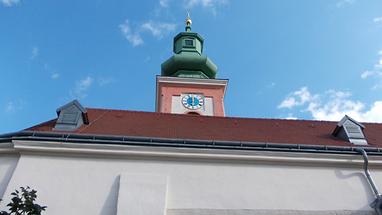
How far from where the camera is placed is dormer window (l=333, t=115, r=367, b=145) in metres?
11.7

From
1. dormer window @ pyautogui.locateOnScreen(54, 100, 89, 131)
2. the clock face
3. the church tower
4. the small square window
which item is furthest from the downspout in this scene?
the small square window

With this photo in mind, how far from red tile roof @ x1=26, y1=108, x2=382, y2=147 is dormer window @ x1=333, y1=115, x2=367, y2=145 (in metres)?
0.24

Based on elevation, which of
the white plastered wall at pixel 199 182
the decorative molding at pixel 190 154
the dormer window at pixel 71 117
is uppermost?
the dormer window at pixel 71 117

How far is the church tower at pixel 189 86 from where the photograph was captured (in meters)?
21.5

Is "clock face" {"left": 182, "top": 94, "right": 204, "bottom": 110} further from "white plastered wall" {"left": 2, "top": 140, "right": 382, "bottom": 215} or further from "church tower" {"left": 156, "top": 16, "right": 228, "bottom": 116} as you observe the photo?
"white plastered wall" {"left": 2, "top": 140, "right": 382, "bottom": 215}

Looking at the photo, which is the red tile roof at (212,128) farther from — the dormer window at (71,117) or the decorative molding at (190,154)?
the decorative molding at (190,154)

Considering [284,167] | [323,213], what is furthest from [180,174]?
[323,213]

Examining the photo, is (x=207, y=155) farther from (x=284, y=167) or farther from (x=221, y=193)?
(x=284, y=167)

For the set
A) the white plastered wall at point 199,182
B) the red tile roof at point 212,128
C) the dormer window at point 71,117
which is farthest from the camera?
the red tile roof at point 212,128

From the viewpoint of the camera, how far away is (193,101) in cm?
2197

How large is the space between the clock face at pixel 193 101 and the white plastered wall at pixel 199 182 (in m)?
11.6

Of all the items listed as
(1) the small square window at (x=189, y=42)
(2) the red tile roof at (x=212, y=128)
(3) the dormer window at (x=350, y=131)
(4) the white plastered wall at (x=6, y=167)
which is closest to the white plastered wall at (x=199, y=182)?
(4) the white plastered wall at (x=6, y=167)

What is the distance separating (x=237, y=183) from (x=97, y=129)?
4135 millimetres

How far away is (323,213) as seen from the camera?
9.22 metres
